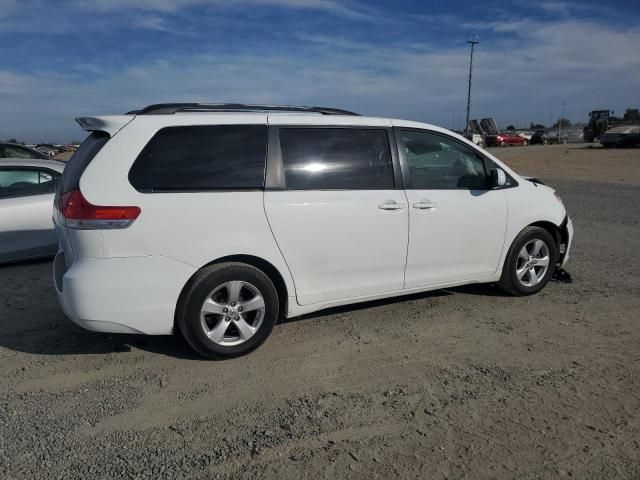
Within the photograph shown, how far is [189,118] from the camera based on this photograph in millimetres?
4066

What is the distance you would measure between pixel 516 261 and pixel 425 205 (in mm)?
1269

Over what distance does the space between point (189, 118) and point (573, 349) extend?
3.31m

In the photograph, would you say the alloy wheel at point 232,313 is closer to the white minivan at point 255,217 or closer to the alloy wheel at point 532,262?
the white minivan at point 255,217

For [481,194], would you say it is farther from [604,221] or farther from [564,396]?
[604,221]

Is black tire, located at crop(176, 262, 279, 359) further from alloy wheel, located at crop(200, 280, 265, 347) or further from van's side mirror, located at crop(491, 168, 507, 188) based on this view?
van's side mirror, located at crop(491, 168, 507, 188)

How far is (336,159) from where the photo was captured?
14.7 feet

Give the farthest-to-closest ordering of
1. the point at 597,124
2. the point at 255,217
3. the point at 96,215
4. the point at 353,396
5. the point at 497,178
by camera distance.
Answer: the point at 597,124, the point at 497,178, the point at 255,217, the point at 96,215, the point at 353,396

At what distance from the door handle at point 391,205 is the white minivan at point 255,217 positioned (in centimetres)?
1

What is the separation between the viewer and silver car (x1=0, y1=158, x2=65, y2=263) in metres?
6.68

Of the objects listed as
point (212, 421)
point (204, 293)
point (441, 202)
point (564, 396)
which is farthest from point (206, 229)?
point (564, 396)

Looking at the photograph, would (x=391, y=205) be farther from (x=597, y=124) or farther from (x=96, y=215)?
(x=597, y=124)

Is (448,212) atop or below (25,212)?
atop

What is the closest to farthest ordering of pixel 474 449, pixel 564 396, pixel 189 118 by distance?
pixel 474 449 → pixel 564 396 → pixel 189 118

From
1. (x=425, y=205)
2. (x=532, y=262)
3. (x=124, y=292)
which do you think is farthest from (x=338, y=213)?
(x=532, y=262)
